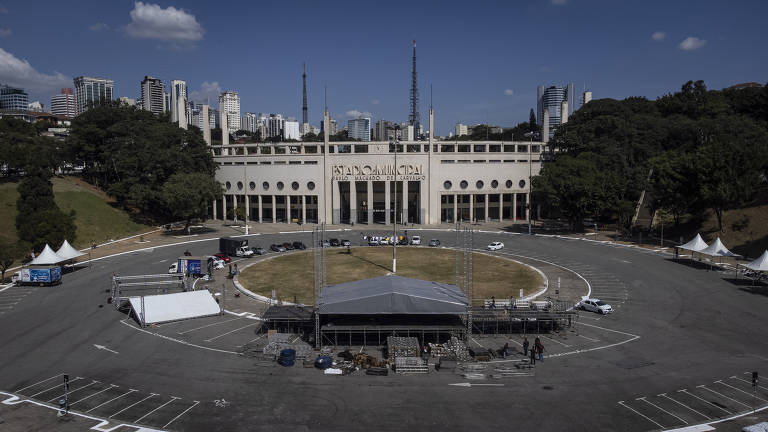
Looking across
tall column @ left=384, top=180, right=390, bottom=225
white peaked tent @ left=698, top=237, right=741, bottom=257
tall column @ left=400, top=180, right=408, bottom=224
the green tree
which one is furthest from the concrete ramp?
tall column @ left=384, top=180, right=390, bottom=225

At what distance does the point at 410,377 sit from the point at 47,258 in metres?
42.1

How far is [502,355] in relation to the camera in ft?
85.4

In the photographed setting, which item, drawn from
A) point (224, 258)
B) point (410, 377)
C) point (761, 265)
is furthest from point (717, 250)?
point (224, 258)

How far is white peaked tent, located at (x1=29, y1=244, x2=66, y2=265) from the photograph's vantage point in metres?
46.0

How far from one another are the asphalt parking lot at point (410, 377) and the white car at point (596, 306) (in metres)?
0.81

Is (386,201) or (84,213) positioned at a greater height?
(386,201)

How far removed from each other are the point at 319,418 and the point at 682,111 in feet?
402

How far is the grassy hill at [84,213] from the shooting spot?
2502 inches

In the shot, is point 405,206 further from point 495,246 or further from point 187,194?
point 187,194

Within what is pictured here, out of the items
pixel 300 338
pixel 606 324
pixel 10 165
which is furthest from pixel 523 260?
pixel 10 165

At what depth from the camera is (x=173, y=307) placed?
33125 mm

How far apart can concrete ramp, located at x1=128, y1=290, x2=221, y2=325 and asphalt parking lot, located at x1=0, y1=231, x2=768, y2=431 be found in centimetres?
82

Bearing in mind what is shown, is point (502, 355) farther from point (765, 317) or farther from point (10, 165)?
point (10, 165)

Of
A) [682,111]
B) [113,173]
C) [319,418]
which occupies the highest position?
[682,111]
